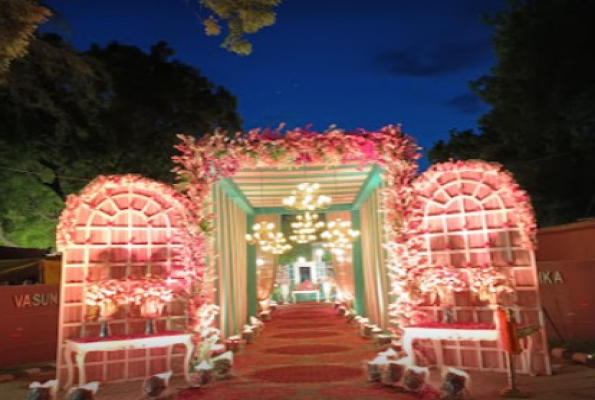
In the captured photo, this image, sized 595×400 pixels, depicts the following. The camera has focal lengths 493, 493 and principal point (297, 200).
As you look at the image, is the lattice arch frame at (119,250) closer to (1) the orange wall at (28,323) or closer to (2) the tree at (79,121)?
(1) the orange wall at (28,323)

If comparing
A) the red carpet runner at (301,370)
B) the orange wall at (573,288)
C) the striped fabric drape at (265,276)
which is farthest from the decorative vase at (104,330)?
the striped fabric drape at (265,276)

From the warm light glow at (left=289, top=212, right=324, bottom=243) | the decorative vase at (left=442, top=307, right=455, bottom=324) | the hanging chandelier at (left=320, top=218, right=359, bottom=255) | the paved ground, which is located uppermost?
the warm light glow at (left=289, top=212, right=324, bottom=243)

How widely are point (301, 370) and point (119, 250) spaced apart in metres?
3.14

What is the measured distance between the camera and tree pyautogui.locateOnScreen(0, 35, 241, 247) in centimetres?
1210

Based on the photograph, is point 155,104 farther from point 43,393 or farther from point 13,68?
point 43,393

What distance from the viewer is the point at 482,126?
1731 centimetres

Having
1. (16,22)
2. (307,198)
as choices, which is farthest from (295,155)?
(16,22)

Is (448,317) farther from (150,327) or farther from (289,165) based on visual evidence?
(150,327)

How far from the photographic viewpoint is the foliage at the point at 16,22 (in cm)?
589

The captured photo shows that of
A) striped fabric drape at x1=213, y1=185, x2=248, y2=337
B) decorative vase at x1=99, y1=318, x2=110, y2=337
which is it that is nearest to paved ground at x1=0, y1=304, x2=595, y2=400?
decorative vase at x1=99, y1=318, x2=110, y2=337

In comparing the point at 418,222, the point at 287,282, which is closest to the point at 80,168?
the point at 418,222

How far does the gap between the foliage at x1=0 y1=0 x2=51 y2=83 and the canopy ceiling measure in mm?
4085

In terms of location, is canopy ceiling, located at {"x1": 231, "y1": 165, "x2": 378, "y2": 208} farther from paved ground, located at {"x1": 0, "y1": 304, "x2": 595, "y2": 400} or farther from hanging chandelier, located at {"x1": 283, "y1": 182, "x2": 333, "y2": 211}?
paved ground, located at {"x1": 0, "y1": 304, "x2": 595, "y2": 400}

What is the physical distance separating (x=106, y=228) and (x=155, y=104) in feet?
38.4
